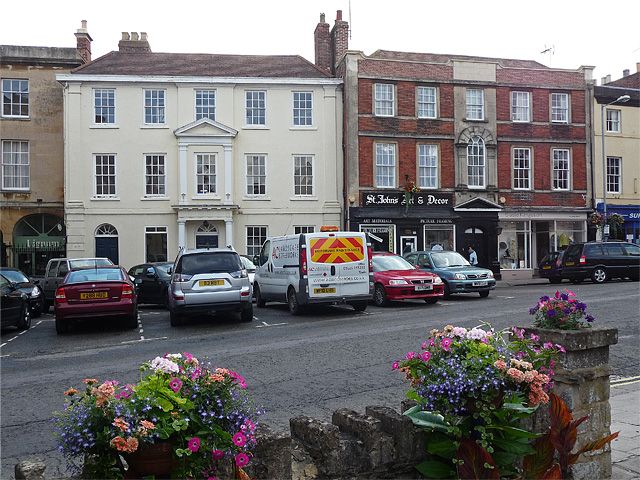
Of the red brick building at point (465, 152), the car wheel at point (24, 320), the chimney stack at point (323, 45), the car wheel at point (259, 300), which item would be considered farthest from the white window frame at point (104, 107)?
the car wheel at point (24, 320)

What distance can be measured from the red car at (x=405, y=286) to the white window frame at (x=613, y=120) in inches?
889

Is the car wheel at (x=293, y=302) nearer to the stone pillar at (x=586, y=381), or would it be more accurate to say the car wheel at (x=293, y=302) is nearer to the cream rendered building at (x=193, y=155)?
the stone pillar at (x=586, y=381)

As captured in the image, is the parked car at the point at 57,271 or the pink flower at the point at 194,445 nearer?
the pink flower at the point at 194,445

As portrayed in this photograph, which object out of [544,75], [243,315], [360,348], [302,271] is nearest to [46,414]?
[360,348]

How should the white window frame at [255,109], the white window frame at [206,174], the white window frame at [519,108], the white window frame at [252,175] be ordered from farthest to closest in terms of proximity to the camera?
1. the white window frame at [519,108]
2. the white window frame at [255,109]
3. the white window frame at [252,175]
4. the white window frame at [206,174]

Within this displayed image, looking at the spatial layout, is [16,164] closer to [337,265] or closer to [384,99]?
[384,99]

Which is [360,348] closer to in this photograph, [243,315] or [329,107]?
[243,315]

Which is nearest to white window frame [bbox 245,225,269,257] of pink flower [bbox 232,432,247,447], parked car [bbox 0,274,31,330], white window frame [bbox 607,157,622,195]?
parked car [bbox 0,274,31,330]

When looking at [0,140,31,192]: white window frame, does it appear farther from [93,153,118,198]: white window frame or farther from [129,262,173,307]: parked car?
[129,262,173,307]: parked car

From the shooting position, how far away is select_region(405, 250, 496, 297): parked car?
20.8 meters

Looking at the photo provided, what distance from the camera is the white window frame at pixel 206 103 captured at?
31.8m

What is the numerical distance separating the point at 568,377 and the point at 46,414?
567 centimetres

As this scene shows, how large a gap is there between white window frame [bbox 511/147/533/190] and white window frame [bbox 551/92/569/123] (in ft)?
8.22

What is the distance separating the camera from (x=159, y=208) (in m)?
31.1
